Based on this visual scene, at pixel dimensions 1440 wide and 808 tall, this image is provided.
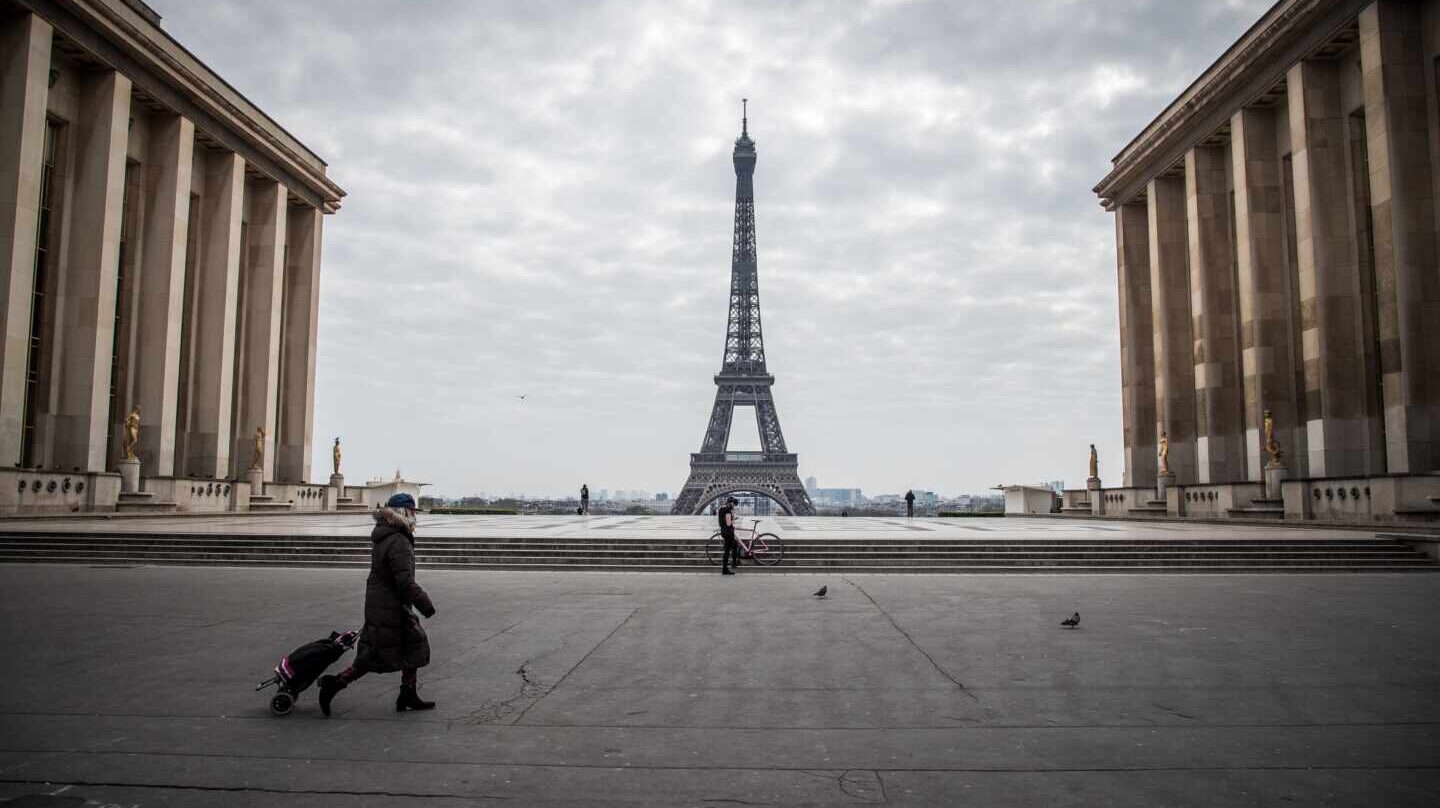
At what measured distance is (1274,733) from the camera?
6383 mm

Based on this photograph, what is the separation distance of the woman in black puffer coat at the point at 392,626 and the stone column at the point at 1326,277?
3370 cm

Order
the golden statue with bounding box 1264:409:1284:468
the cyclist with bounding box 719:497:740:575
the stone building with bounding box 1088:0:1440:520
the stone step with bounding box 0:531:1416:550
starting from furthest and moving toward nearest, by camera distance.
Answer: the golden statue with bounding box 1264:409:1284:468, the stone building with bounding box 1088:0:1440:520, the stone step with bounding box 0:531:1416:550, the cyclist with bounding box 719:497:740:575

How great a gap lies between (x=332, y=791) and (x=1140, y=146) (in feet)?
164

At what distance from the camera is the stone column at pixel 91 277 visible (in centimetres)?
3406

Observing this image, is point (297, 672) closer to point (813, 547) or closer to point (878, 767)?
point (878, 767)

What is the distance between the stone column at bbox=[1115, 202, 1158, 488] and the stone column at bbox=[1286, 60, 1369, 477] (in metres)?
14.2

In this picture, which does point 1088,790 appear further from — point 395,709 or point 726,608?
point 726,608

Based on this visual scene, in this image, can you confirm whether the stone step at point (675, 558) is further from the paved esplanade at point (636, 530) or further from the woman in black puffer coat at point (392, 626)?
the woman in black puffer coat at point (392, 626)

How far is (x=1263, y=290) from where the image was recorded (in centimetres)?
3700

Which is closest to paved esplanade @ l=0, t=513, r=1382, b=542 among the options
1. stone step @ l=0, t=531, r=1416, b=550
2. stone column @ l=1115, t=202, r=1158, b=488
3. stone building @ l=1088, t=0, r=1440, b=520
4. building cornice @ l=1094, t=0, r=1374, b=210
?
stone step @ l=0, t=531, r=1416, b=550

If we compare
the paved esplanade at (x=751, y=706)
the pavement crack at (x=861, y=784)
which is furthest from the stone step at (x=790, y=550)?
the pavement crack at (x=861, y=784)

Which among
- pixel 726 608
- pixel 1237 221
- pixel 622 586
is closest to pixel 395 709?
pixel 726 608

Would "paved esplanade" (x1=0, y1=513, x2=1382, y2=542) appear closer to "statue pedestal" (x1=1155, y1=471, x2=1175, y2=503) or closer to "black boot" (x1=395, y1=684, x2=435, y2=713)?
"statue pedestal" (x1=1155, y1=471, x2=1175, y2=503)

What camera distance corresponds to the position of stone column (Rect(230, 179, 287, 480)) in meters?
46.8
